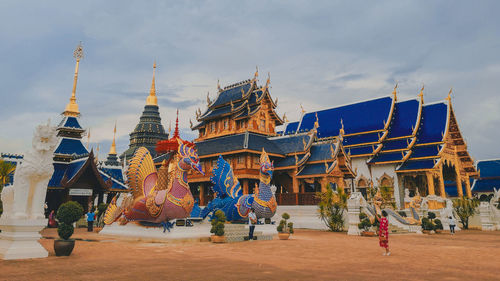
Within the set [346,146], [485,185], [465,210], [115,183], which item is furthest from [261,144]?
[485,185]

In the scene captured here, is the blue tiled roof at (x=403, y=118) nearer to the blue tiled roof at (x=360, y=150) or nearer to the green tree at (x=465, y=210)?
the blue tiled roof at (x=360, y=150)

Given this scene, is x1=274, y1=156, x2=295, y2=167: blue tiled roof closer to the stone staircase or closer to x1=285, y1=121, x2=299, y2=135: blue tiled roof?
the stone staircase

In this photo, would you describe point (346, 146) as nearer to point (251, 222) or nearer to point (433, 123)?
point (433, 123)

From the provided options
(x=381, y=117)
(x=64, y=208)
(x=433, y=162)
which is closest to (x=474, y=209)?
(x=433, y=162)

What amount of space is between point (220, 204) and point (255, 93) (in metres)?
14.9

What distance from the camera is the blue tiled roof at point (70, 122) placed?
2623 cm

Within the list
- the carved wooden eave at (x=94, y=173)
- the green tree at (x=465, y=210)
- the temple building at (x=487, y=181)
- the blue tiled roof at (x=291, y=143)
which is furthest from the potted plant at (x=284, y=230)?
the temple building at (x=487, y=181)

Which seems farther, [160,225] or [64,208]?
Answer: [160,225]

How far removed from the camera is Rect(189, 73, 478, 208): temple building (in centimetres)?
2286

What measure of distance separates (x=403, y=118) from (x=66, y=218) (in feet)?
89.6

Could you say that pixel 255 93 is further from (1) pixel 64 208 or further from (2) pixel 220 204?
(1) pixel 64 208

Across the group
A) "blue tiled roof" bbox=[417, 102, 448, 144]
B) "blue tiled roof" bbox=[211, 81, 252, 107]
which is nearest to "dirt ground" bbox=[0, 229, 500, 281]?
"blue tiled roof" bbox=[417, 102, 448, 144]

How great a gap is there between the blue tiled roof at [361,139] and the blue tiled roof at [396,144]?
95 cm

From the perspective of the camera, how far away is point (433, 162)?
2467 cm
